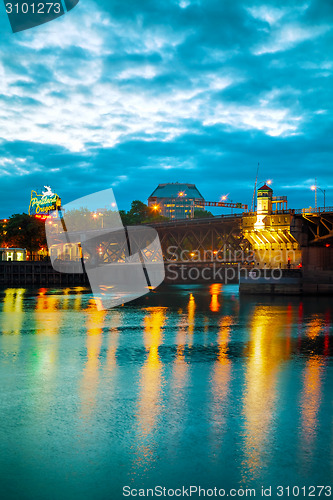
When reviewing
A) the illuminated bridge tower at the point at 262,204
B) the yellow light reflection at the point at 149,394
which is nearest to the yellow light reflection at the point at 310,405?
the yellow light reflection at the point at 149,394

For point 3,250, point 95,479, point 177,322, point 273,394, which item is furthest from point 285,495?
point 3,250

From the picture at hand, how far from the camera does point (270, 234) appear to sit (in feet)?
258

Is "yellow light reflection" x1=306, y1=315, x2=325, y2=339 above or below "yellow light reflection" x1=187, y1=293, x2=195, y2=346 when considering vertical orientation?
below

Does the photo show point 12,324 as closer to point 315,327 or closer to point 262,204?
point 315,327

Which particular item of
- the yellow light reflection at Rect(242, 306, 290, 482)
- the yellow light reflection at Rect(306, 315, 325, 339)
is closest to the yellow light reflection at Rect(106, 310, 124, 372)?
the yellow light reflection at Rect(242, 306, 290, 482)

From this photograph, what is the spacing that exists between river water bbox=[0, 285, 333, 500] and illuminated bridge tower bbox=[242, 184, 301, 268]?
43929 mm

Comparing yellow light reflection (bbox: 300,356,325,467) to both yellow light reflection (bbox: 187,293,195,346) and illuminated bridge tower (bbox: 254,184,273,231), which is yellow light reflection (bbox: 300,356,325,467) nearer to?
yellow light reflection (bbox: 187,293,195,346)

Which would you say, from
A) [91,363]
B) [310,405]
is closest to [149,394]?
[310,405]

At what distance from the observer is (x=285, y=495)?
10.3 m

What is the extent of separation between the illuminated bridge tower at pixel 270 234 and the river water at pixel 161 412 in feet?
144

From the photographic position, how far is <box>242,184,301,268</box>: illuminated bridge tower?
75375mm

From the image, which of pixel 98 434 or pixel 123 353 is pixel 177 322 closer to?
pixel 123 353

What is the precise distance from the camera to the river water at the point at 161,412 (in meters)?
11.1

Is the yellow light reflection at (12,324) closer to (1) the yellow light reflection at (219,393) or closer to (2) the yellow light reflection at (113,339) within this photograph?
(2) the yellow light reflection at (113,339)
